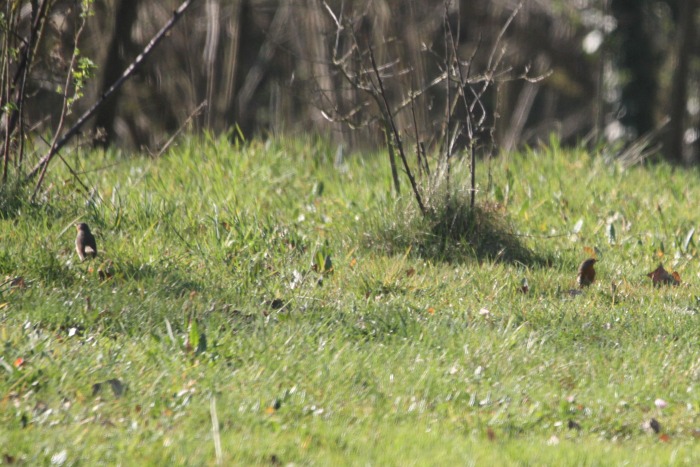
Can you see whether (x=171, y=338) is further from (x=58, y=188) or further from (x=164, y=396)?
(x=58, y=188)

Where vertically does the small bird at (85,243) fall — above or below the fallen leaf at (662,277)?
above

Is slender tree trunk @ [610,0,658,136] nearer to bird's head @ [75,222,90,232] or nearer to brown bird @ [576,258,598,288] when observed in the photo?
brown bird @ [576,258,598,288]

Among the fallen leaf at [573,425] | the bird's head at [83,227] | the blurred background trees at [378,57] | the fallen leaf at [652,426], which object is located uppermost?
the bird's head at [83,227]

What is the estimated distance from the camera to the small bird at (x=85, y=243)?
224 inches

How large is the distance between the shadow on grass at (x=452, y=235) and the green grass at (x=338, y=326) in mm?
16

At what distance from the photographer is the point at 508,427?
4.14 metres

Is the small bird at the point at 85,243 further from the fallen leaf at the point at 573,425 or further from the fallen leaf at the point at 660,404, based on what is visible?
the fallen leaf at the point at 660,404

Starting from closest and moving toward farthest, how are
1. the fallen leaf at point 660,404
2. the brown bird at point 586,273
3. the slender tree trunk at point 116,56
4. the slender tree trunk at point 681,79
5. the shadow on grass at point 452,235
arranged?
the fallen leaf at point 660,404 → the brown bird at point 586,273 → the shadow on grass at point 452,235 → the slender tree trunk at point 116,56 → the slender tree trunk at point 681,79

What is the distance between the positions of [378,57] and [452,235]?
282 inches

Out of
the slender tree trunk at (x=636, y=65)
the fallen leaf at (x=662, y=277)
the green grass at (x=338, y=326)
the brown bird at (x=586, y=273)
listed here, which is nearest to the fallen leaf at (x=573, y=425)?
the green grass at (x=338, y=326)

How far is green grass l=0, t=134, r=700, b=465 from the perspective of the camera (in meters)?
3.93

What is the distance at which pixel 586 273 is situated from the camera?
5953mm

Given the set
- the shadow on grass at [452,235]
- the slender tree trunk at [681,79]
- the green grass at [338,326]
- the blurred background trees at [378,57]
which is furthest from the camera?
the slender tree trunk at [681,79]

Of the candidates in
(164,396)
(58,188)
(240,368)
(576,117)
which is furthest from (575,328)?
(576,117)
